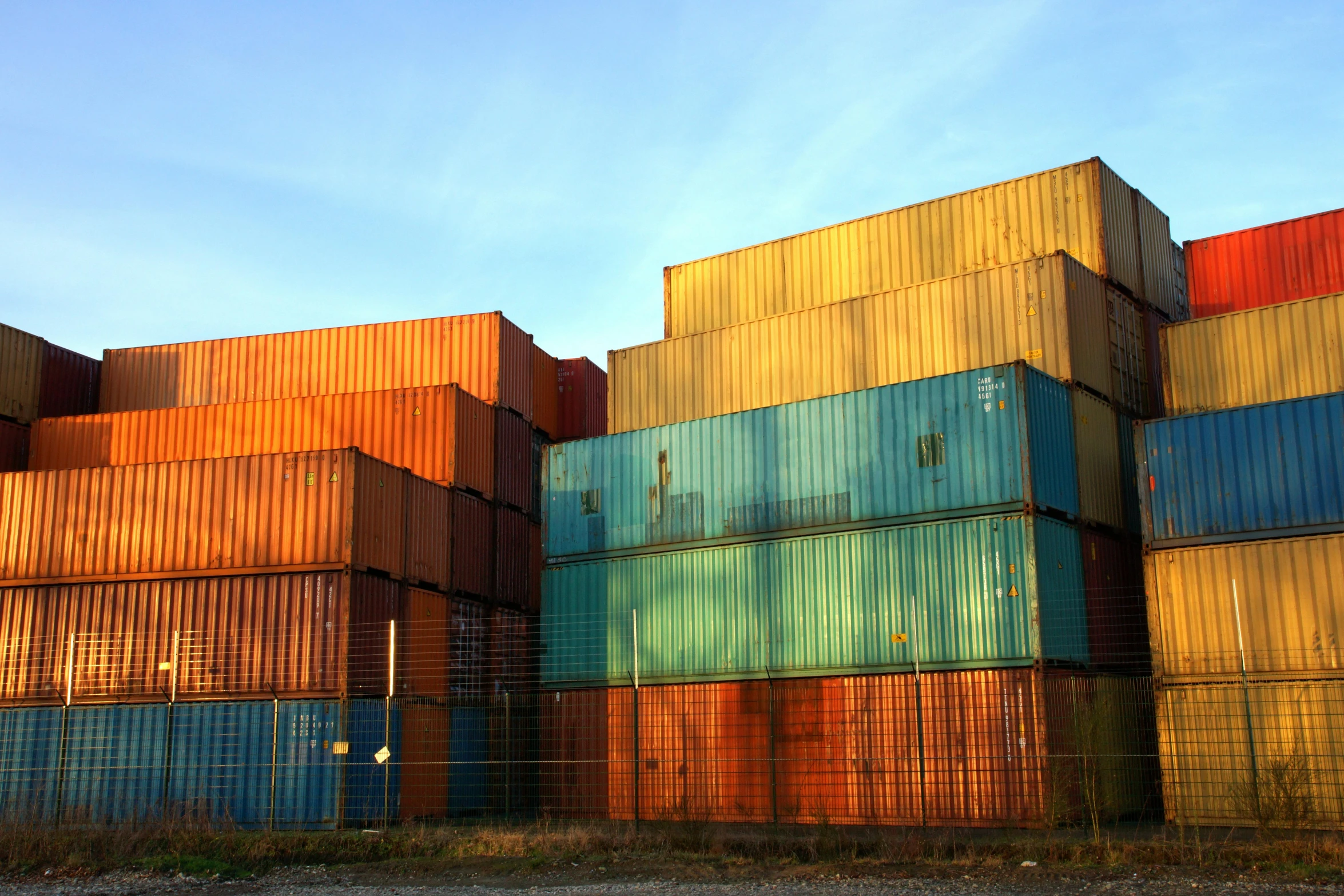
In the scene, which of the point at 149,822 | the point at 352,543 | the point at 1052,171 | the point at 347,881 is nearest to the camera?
the point at 347,881

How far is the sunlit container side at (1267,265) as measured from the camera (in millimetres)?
20547

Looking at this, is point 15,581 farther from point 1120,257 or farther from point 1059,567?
point 1120,257

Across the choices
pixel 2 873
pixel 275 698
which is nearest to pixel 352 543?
pixel 275 698

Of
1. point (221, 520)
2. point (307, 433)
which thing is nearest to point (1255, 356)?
point (221, 520)

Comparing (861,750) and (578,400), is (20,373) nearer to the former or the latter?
(578,400)

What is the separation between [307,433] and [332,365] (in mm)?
3430

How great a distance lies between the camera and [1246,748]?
1599cm

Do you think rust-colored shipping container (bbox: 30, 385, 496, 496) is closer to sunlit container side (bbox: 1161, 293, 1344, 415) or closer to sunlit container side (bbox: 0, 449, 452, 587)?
sunlit container side (bbox: 0, 449, 452, 587)

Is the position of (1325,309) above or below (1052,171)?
below

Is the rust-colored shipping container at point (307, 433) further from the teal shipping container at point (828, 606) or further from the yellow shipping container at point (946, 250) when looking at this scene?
the yellow shipping container at point (946, 250)

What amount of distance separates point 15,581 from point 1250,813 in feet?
69.4

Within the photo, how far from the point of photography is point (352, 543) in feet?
66.3

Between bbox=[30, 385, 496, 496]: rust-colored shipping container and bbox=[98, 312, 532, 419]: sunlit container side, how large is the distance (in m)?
1.21

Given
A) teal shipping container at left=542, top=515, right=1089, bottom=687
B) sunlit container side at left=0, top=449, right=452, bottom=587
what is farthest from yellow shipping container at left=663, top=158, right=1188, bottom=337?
sunlit container side at left=0, top=449, right=452, bottom=587
